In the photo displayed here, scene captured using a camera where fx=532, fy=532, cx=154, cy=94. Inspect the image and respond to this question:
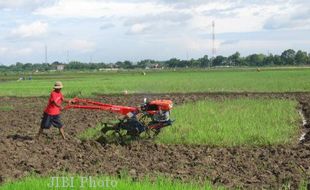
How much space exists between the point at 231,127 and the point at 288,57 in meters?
125

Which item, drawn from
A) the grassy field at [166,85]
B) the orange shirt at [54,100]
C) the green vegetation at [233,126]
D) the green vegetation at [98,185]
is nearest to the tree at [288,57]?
the grassy field at [166,85]

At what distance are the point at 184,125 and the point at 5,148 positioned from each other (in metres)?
5.00

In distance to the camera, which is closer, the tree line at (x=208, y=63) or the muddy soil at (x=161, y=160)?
the muddy soil at (x=161, y=160)

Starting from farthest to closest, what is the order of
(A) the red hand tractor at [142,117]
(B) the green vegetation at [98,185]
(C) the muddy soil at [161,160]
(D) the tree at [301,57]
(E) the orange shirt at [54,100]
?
→ (D) the tree at [301,57], (E) the orange shirt at [54,100], (A) the red hand tractor at [142,117], (C) the muddy soil at [161,160], (B) the green vegetation at [98,185]

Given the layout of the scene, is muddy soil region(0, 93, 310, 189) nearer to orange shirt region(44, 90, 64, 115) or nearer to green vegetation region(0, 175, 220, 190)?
orange shirt region(44, 90, 64, 115)

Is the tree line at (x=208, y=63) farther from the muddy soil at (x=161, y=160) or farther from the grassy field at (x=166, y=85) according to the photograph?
the muddy soil at (x=161, y=160)

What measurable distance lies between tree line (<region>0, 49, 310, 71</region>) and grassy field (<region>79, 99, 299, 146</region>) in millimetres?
116753

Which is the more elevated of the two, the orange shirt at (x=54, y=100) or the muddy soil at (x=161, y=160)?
the orange shirt at (x=54, y=100)

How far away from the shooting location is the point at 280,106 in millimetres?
19406

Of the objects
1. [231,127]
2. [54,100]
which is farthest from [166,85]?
[54,100]

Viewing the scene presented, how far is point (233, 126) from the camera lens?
13445mm

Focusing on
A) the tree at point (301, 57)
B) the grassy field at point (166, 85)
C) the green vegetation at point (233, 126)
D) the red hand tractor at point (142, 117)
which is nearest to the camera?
the red hand tractor at point (142, 117)

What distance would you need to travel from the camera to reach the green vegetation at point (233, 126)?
11.6 meters

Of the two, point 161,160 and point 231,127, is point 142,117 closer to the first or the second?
point 161,160
